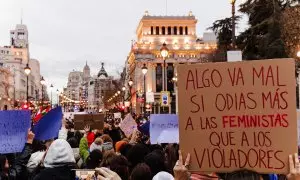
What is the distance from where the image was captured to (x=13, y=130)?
283 inches

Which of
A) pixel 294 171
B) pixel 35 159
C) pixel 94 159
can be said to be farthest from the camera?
pixel 94 159

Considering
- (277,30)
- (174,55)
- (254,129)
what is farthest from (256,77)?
(174,55)

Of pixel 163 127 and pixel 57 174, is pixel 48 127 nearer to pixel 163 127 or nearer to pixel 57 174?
pixel 57 174

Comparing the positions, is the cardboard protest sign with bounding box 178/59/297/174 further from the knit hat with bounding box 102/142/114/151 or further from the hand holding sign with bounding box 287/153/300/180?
the knit hat with bounding box 102/142/114/151

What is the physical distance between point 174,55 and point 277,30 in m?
84.0

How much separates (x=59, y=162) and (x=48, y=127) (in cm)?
195

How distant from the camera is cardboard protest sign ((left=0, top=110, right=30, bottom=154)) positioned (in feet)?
23.3

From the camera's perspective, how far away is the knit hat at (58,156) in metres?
6.01

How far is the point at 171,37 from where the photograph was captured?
421 feet

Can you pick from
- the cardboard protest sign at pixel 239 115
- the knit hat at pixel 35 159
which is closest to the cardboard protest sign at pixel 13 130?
the knit hat at pixel 35 159

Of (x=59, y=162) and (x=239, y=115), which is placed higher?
(x=239, y=115)

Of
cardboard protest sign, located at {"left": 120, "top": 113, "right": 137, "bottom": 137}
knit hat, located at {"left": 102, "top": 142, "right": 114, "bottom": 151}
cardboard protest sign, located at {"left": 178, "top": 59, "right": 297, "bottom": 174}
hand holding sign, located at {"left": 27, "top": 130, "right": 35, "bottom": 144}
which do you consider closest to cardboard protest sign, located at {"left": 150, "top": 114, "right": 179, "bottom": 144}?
knit hat, located at {"left": 102, "top": 142, "right": 114, "bottom": 151}

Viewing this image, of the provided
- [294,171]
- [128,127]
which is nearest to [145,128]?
[128,127]

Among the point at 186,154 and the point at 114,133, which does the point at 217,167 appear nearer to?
the point at 186,154
